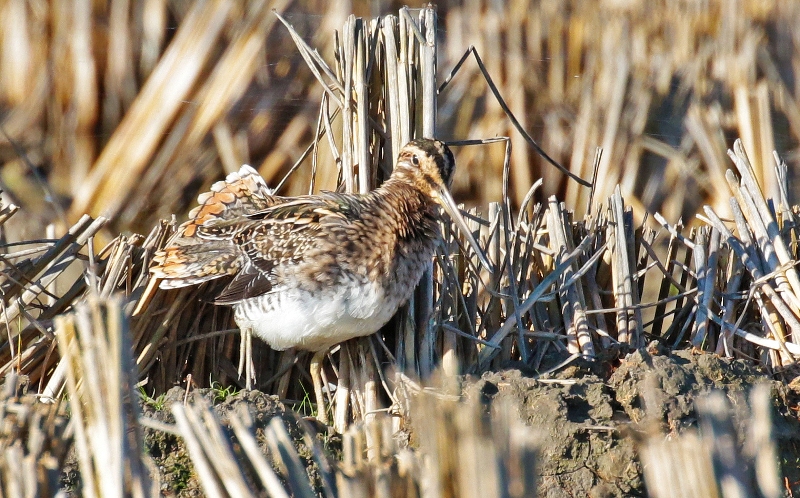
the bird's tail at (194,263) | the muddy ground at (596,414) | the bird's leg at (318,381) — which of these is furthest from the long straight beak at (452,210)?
the bird's tail at (194,263)

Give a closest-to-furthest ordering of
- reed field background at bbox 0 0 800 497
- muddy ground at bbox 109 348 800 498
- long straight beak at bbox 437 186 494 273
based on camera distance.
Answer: reed field background at bbox 0 0 800 497, muddy ground at bbox 109 348 800 498, long straight beak at bbox 437 186 494 273

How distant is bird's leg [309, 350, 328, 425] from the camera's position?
14.9 feet

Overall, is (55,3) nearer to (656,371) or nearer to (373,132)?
(373,132)

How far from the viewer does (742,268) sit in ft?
16.4

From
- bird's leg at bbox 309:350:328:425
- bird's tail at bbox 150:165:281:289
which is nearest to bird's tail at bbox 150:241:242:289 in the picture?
bird's tail at bbox 150:165:281:289

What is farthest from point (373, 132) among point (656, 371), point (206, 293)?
point (656, 371)

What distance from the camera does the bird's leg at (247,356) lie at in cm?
450

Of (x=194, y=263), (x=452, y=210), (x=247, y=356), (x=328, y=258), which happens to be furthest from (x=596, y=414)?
(x=194, y=263)

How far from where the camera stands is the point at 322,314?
4258 millimetres

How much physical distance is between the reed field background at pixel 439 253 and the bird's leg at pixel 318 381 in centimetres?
7

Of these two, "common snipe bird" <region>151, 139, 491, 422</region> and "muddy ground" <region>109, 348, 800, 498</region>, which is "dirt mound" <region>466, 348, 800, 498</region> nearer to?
"muddy ground" <region>109, 348, 800, 498</region>

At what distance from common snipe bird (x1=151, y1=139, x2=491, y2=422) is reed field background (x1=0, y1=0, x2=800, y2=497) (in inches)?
7.9

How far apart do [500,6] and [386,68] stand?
2627 mm

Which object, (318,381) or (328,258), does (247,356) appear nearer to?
(318,381)
